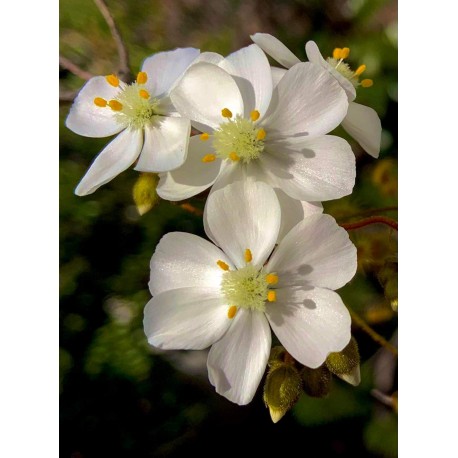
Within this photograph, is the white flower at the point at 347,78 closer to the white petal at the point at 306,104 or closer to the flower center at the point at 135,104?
the white petal at the point at 306,104

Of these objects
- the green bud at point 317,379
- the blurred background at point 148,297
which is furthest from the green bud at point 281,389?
the blurred background at point 148,297

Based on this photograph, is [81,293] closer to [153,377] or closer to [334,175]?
[153,377]

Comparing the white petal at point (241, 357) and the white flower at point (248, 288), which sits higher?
the white flower at point (248, 288)

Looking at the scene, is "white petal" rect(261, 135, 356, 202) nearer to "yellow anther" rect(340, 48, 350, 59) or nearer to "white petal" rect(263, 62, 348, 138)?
"white petal" rect(263, 62, 348, 138)

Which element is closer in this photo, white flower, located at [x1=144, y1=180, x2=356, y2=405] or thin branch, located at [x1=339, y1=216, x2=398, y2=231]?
white flower, located at [x1=144, y1=180, x2=356, y2=405]

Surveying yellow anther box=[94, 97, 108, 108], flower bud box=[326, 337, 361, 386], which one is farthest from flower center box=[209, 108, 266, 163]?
flower bud box=[326, 337, 361, 386]

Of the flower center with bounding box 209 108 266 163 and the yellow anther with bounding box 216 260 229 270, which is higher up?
the flower center with bounding box 209 108 266 163
